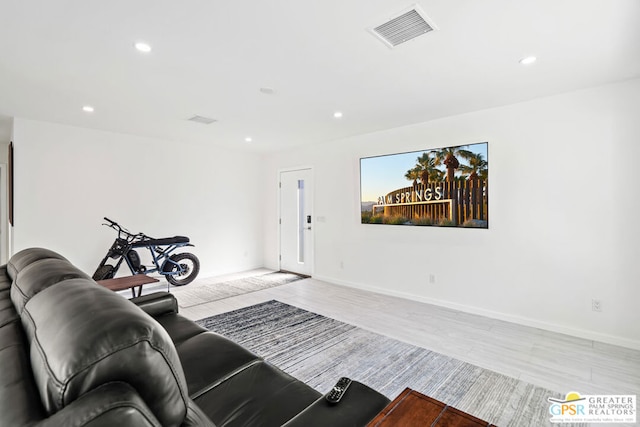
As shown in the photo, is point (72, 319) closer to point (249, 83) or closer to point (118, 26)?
point (118, 26)

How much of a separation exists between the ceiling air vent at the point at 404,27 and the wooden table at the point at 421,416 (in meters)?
2.01

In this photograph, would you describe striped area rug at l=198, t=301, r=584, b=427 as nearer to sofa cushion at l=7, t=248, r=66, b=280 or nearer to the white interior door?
sofa cushion at l=7, t=248, r=66, b=280

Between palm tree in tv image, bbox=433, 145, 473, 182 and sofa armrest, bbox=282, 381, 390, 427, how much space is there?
3.21 meters

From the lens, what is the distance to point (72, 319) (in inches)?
30.6

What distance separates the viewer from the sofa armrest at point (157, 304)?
2201 millimetres

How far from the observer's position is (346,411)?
1097 millimetres

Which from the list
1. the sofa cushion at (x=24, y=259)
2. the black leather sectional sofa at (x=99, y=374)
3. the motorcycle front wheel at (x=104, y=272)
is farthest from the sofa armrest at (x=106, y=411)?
the motorcycle front wheel at (x=104, y=272)

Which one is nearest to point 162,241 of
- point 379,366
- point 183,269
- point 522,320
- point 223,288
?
point 183,269

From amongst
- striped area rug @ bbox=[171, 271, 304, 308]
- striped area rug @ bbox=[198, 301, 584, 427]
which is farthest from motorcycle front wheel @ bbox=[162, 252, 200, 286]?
striped area rug @ bbox=[198, 301, 584, 427]

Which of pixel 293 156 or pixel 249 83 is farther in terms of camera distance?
pixel 293 156

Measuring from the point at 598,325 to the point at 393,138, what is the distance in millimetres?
3077

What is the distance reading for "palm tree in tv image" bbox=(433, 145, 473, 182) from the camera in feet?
12.3

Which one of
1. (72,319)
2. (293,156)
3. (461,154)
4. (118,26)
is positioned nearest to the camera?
(72,319)

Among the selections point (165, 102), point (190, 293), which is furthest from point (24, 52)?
point (190, 293)
